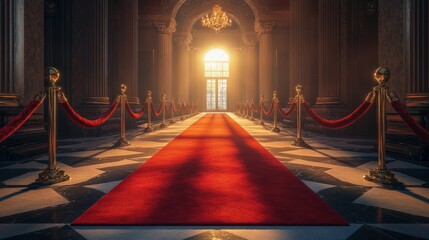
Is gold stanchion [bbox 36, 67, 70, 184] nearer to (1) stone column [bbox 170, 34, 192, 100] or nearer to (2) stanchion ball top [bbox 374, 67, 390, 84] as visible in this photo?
(2) stanchion ball top [bbox 374, 67, 390, 84]

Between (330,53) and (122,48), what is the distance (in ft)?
20.8

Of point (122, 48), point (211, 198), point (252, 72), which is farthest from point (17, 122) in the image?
point (252, 72)

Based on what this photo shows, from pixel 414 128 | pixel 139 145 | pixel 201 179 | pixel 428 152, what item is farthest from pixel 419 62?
pixel 139 145

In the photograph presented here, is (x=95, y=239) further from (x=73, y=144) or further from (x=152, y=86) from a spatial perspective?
(x=152, y=86)

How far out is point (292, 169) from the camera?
3.88m

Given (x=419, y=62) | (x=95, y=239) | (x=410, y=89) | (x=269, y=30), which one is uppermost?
(x=269, y=30)

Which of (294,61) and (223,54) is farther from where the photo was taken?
(223,54)

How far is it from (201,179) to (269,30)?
14.4m

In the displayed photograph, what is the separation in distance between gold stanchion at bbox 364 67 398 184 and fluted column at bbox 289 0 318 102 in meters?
6.91

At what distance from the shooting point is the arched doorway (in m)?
33.5

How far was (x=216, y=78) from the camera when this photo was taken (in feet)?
110

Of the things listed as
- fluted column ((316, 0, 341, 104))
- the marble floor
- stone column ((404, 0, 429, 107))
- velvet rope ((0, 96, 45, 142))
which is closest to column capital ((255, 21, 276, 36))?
fluted column ((316, 0, 341, 104))

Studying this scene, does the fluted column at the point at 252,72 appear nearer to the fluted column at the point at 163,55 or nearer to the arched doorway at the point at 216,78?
the fluted column at the point at 163,55

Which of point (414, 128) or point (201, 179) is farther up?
point (414, 128)
